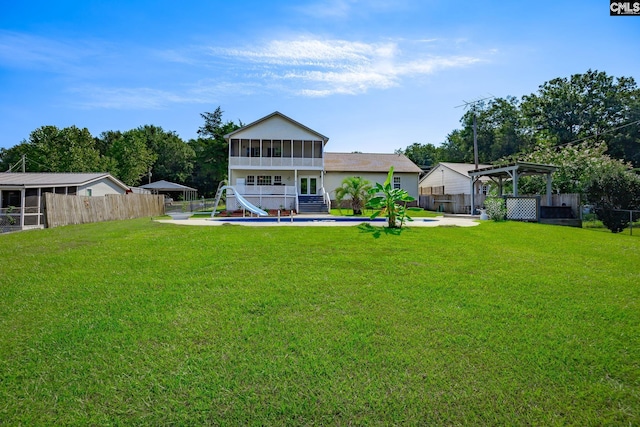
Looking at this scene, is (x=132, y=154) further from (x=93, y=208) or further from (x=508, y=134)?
(x=508, y=134)

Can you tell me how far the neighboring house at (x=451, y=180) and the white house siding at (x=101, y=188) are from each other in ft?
97.8

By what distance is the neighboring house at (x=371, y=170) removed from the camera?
1344 inches

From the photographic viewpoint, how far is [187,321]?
4992 mm

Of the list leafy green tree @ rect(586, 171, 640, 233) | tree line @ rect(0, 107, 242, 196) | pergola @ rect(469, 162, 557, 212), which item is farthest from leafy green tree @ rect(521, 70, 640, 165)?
tree line @ rect(0, 107, 242, 196)

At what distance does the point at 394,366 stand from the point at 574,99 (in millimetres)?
55452

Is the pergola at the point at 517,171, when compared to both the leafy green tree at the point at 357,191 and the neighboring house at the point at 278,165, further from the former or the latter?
the neighboring house at the point at 278,165

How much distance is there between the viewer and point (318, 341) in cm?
450

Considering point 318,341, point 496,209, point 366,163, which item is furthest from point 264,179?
point 318,341

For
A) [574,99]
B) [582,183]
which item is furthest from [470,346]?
[574,99]

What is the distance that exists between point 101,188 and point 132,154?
23502 mm

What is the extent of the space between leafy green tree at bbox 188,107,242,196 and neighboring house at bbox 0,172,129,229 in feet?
38.0

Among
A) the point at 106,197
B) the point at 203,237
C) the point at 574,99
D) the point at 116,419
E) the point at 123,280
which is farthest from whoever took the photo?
the point at 574,99

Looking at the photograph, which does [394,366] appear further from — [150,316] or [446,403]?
→ [150,316]

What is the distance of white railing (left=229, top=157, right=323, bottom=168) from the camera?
93.4 ft
